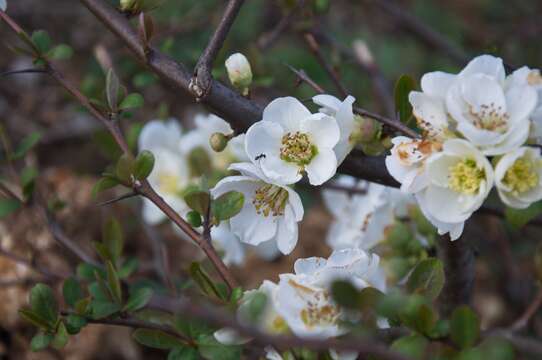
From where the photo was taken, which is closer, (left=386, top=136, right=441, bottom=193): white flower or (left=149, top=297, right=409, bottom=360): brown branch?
(left=149, top=297, right=409, bottom=360): brown branch

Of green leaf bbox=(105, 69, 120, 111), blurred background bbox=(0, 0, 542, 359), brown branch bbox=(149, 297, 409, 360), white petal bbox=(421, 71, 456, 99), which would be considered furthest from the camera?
blurred background bbox=(0, 0, 542, 359)

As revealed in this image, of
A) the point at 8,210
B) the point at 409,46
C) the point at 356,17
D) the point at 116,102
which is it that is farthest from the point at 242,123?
the point at 356,17

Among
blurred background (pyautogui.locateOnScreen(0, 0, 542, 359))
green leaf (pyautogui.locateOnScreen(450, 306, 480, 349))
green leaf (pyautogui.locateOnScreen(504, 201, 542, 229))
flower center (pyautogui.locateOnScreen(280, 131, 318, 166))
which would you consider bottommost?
blurred background (pyautogui.locateOnScreen(0, 0, 542, 359))

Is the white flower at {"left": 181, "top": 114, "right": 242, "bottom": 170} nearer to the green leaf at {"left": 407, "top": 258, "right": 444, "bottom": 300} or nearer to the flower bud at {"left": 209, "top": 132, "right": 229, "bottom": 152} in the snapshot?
the flower bud at {"left": 209, "top": 132, "right": 229, "bottom": 152}

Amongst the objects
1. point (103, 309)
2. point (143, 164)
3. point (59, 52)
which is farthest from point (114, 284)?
point (59, 52)

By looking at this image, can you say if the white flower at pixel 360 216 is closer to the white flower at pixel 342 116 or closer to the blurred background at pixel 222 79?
the blurred background at pixel 222 79

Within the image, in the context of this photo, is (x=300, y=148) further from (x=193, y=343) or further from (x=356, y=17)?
(x=356, y=17)

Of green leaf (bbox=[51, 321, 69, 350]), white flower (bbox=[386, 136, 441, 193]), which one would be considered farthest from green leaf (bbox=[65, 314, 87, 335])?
white flower (bbox=[386, 136, 441, 193])

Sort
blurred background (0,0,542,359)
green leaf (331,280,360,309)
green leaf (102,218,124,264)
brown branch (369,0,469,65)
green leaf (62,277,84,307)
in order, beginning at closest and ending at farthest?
green leaf (331,280,360,309) < green leaf (62,277,84,307) < green leaf (102,218,124,264) < blurred background (0,0,542,359) < brown branch (369,0,469,65)
